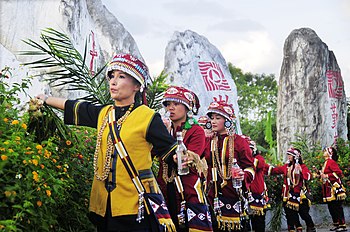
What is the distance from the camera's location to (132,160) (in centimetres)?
394

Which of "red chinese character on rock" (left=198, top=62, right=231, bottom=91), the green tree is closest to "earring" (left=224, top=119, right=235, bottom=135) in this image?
"red chinese character on rock" (left=198, top=62, right=231, bottom=91)

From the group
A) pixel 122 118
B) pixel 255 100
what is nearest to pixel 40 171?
pixel 122 118

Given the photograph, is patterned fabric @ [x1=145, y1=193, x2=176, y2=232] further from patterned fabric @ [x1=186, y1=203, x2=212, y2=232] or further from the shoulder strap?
patterned fabric @ [x1=186, y1=203, x2=212, y2=232]

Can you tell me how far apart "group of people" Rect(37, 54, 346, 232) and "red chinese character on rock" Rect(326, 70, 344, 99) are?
36.6ft

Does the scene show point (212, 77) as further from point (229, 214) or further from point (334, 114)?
point (229, 214)

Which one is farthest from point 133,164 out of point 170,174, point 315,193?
point 315,193

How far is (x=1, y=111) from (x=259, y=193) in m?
6.02

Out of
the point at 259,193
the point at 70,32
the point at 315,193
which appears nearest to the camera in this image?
the point at 259,193

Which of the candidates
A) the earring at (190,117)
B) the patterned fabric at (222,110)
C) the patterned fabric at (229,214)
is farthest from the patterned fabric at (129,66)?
the patterned fabric at (229,214)

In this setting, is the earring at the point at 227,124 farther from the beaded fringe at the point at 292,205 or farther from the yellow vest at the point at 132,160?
the beaded fringe at the point at 292,205

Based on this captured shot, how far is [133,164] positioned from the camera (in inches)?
155

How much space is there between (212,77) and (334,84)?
20.4ft

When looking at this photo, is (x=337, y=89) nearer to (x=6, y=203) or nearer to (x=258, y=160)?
(x=258, y=160)

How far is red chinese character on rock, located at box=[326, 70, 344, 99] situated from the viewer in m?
19.6
